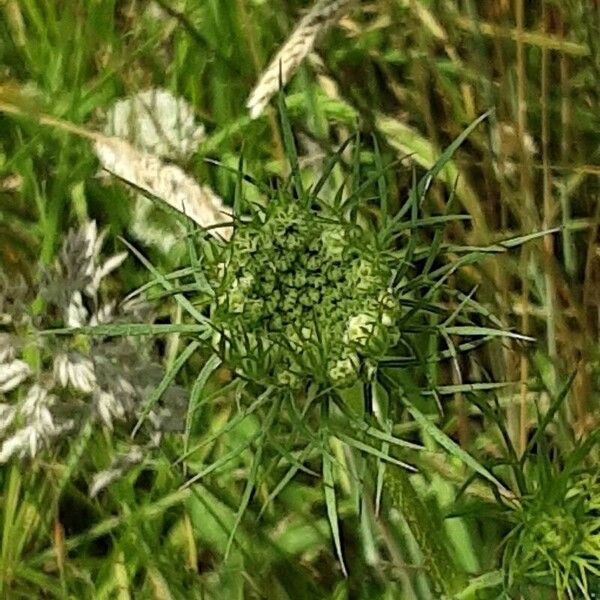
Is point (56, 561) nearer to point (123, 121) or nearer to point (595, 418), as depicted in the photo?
point (123, 121)

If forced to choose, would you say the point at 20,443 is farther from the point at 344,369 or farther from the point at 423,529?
the point at 344,369

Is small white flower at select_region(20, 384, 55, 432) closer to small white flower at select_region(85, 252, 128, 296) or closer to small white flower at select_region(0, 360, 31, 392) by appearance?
small white flower at select_region(0, 360, 31, 392)

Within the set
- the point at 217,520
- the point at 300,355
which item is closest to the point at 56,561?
the point at 217,520

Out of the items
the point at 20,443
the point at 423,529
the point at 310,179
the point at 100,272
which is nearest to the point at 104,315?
the point at 100,272

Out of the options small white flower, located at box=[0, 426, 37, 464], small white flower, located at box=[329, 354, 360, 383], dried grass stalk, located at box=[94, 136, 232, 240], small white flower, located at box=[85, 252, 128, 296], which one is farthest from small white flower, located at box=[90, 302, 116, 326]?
small white flower, located at box=[329, 354, 360, 383]

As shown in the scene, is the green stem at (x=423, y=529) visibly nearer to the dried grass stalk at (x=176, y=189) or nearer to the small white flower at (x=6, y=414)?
the dried grass stalk at (x=176, y=189)
